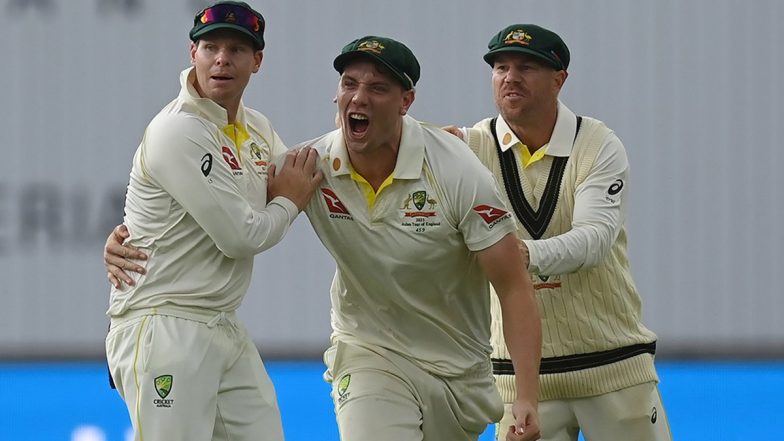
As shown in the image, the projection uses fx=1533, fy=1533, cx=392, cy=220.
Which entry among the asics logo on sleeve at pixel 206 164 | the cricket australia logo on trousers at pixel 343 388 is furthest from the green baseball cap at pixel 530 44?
the cricket australia logo on trousers at pixel 343 388

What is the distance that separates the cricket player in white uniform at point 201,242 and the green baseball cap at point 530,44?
2.72 feet

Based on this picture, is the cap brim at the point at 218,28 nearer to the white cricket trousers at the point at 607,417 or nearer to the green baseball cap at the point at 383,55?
the green baseball cap at the point at 383,55

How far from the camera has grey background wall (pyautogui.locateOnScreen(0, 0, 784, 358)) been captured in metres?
9.54

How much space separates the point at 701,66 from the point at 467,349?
518 centimetres

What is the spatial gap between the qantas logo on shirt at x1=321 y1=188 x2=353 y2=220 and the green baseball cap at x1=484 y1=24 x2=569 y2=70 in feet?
2.71

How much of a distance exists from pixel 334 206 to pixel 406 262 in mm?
286

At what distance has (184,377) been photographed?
4688 mm

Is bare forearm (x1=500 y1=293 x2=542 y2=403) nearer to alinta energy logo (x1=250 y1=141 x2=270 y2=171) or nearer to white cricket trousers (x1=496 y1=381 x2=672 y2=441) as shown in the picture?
white cricket trousers (x1=496 y1=381 x2=672 y2=441)

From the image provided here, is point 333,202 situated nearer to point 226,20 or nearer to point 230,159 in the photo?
point 230,159

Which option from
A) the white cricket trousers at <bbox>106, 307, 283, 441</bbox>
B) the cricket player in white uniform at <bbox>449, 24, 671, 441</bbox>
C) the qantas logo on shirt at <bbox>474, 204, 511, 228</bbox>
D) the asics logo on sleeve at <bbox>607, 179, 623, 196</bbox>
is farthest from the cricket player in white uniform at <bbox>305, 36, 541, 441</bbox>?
the asics logo on sleeve at <bbox>607, 179, 623, 196</bbox>

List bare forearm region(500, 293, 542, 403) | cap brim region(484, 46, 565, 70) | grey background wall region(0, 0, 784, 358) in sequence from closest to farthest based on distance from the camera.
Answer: bare forearm region(500, 293, 542, 403) < cap brim region(484, 46, 565, 70) < grey background wall region(0, 0, 784, 358)

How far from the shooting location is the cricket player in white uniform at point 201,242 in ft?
15.3

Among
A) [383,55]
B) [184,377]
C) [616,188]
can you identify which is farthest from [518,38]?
[184,377]

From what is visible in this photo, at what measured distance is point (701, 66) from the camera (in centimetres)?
962
